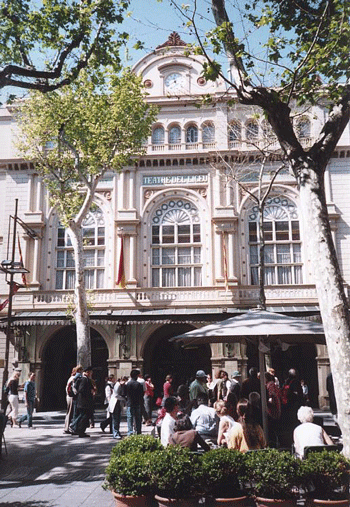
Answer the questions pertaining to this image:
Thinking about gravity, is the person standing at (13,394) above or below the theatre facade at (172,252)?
below

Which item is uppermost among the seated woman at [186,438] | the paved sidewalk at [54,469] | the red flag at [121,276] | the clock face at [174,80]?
the clock face at [174,80]

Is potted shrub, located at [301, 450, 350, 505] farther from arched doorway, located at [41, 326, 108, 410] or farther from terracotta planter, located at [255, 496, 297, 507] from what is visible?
arched doorway, located at [41, 326, 108, 410]

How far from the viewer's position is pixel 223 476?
5.67 meters

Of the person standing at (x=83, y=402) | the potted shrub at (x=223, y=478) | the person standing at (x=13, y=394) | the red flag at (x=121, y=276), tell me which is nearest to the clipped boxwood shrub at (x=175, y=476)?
the potted shrub at (x=223, y=478)

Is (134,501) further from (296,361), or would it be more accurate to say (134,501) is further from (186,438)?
(296,361)

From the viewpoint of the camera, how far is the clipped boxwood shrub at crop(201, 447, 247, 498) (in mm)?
5672

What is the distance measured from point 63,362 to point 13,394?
8708mm

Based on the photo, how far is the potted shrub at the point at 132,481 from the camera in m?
5.81

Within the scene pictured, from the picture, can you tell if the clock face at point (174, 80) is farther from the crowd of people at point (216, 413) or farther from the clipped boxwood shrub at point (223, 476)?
the clipped boxwood shrub at point (223, 476)

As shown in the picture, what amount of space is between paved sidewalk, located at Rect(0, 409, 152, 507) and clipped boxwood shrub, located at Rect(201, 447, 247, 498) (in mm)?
1992

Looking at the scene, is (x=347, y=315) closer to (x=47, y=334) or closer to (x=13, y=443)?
(x=13, y=443)

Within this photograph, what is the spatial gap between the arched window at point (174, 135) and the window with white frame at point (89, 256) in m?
5.36

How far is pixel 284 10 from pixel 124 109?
1018 cm

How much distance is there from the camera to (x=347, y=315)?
6.84 metres
